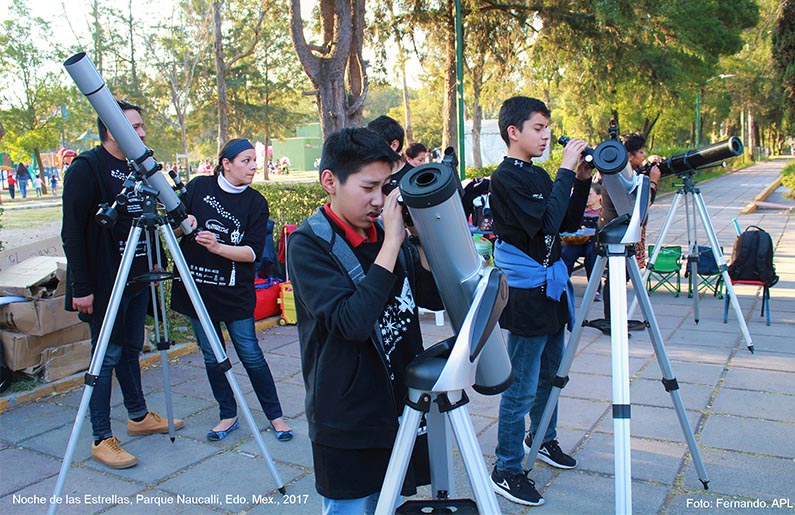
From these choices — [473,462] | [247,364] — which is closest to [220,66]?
[247,364]

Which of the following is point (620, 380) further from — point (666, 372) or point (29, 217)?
point (29, 217)

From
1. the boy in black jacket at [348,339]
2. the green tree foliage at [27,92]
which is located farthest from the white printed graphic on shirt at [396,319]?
the green tree foliage at [27,92]

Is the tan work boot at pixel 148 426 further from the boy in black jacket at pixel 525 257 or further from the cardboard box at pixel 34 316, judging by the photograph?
the boy in black jacket at pixel 525 257

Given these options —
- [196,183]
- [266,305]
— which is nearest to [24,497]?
[196,183]

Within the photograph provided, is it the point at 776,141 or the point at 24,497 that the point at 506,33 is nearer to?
the point at 24,497

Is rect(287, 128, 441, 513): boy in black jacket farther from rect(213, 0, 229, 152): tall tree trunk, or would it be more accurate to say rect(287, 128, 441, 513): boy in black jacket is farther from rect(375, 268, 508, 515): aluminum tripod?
rect(213, 0, 229, 152): tall tree trunk

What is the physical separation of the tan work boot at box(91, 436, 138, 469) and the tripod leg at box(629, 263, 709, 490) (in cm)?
Answer: 294

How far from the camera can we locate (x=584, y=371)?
5.18 meters

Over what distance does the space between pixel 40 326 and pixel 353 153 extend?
4.01m

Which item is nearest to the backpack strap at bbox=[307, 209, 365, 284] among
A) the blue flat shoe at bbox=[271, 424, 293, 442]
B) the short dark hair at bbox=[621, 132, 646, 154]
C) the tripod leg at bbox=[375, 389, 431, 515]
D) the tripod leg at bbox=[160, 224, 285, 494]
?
the tripod leg at bbox=[375, 389, 431, 515]

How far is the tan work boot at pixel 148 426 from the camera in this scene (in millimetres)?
4121

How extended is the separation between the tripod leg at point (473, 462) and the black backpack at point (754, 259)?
585 centimetres

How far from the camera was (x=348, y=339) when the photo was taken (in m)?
1.74

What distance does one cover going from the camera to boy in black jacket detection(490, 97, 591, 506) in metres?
2.95
